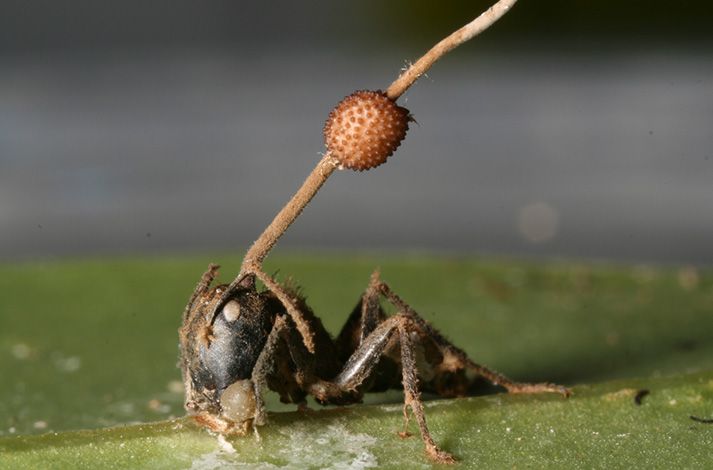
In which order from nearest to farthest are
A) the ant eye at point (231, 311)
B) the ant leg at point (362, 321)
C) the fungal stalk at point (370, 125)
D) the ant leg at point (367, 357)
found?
the fungal stalk at point (370, 125) → the ant eye at point (231, 311) → the ant leg at point (367, 357) → the ant leg at point (362, 321)

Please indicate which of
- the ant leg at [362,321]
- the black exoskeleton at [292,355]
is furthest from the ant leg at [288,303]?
the ant leg at [362,321]

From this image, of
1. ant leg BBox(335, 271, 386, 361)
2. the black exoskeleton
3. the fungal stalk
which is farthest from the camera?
ant leg BBox(335, 271, 386, 361)

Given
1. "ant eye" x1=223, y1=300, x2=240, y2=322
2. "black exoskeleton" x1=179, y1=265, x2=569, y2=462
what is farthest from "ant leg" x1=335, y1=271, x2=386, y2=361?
"ant eye" x1=223, y1=300, x2=240, y2=322

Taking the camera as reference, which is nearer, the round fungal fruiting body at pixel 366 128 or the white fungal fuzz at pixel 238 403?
the round fungal fruiting body at pixel 366 128

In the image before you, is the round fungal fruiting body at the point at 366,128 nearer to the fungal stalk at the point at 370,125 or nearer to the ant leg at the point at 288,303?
the fungal stalk at the point at 370,125

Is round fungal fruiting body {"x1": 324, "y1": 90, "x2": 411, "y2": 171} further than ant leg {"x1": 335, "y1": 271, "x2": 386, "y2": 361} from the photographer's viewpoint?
No

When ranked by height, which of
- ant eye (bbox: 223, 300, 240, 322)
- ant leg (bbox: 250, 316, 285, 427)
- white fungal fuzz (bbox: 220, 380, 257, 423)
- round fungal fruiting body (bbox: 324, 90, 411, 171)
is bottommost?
white fungal fuzz (bbox: 220, 380, 257, 423)

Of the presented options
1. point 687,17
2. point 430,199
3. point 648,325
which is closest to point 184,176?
point 430,199

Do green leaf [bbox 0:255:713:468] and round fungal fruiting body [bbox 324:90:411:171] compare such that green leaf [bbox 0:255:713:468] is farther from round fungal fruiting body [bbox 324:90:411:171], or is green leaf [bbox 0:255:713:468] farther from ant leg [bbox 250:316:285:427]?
round fungal fruiting body [bbox 324:90:411:171]
